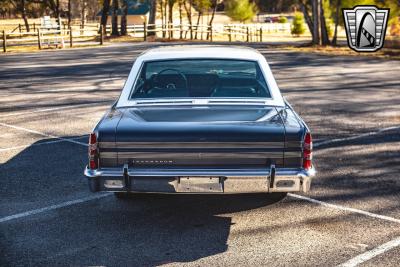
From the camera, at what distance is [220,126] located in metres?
4.80

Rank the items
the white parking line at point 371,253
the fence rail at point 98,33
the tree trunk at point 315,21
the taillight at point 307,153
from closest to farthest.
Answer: the white parking line at point 371,253 < the taillight at point 307,153 < the tree trunk at point 315,21 < the fence rail at point 98,33

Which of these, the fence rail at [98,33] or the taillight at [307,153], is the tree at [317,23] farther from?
the taillight at [307,153]

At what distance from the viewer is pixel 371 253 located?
4613mm

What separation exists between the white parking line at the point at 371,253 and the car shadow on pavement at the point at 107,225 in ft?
3.45

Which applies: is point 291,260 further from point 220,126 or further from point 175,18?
point 175,18

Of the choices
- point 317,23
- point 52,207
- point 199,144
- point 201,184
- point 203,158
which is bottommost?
point 52,207

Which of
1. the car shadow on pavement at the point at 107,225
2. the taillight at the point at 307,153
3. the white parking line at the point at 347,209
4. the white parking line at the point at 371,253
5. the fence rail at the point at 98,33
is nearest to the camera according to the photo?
the white parking line at the point at 371,253

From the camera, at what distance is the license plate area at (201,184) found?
470 cm

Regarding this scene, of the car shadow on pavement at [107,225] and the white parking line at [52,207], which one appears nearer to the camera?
the car shadow on pavement at [107,225]

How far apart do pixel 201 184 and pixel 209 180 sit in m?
0.08

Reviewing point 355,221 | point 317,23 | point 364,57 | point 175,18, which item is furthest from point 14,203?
point 175,18

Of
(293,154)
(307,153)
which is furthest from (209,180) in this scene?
(307,153)

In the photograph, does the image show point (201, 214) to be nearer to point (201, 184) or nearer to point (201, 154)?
point (201, 184)

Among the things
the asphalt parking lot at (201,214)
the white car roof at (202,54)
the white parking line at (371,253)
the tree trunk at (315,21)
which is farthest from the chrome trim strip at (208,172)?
the tree trunk at (315,21)
